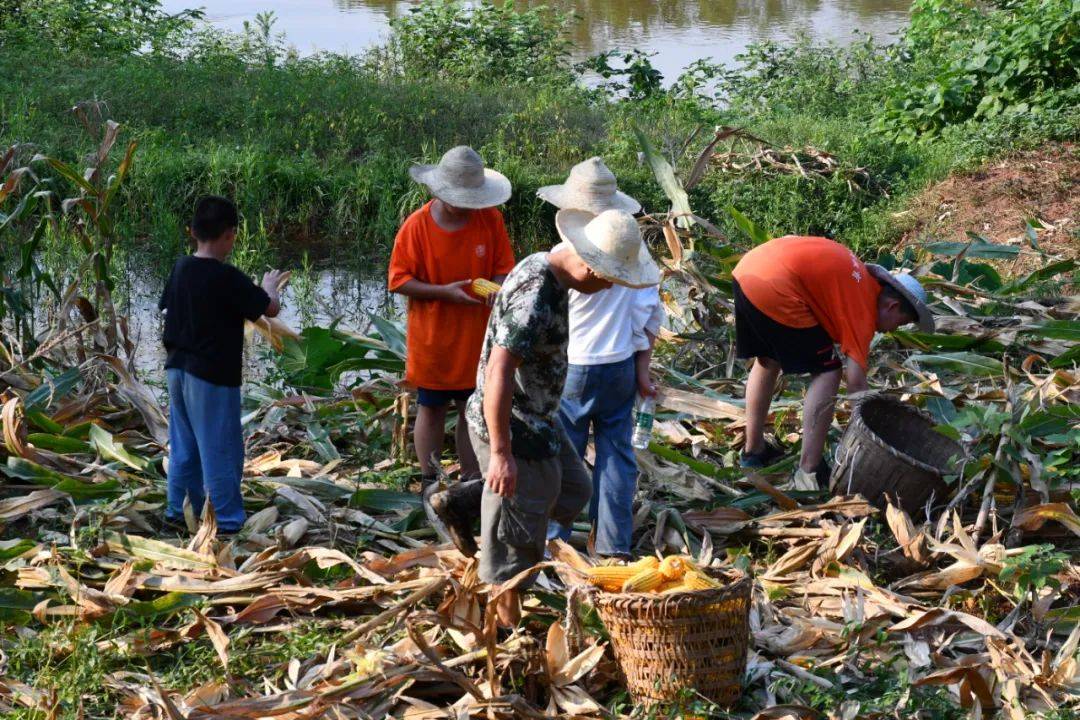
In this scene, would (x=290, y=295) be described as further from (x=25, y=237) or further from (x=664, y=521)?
(x=664, y=521)

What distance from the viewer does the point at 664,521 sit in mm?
4805

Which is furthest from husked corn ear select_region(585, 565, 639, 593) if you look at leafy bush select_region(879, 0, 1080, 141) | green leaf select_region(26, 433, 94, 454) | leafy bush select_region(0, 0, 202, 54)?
leafy bush select_region(0, 0, 202, 54)

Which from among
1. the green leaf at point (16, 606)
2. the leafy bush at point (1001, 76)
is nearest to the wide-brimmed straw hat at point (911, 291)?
the green leaf at point (16, 606)

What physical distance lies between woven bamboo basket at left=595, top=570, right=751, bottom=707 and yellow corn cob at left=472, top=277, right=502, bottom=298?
150cm

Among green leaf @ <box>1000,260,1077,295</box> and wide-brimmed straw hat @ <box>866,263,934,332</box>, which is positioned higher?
wide-brimmed straw hat @ <box>866,263,934,332</box>

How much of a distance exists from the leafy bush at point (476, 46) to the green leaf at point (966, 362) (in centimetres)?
911

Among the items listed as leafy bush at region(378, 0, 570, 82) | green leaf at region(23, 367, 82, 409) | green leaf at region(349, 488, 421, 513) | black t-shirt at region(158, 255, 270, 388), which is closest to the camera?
black t-shirt at region(158, 255, 270, 388)

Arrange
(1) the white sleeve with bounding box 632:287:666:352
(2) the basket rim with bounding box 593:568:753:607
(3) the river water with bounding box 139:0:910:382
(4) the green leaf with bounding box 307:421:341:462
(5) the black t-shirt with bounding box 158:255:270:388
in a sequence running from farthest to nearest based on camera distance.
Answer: (3) the river water with bounding box 139:0:910:382 → (4) the green leaf with bounding box 307:421:341:462 → (1) the white sleeve with bounding box 632:287:666:352 → (5) the black t-shirt with bounding box 158:255:270:388 → (2) the basket rim with bounding box 593:568:753:607

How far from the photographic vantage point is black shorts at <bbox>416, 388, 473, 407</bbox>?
16.3 ft

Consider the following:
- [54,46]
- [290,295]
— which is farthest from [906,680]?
[54,46]

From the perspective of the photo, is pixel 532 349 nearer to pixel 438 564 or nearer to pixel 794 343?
pixel 438 564

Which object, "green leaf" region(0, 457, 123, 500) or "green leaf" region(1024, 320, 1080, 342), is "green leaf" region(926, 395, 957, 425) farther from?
"green leaf" region(0, 457, 123, 500)

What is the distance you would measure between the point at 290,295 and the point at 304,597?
16.8 ft

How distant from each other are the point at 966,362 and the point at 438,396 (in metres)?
2.65
